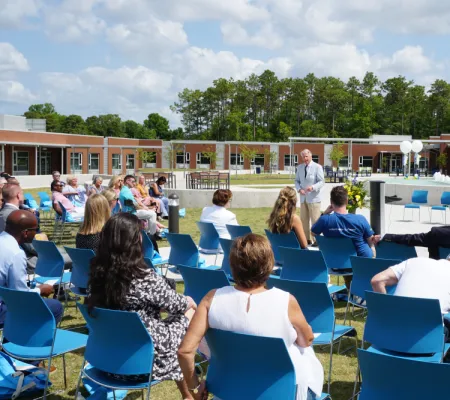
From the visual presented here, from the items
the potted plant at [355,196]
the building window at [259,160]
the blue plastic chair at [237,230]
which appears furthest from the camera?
the building window at [259,160]

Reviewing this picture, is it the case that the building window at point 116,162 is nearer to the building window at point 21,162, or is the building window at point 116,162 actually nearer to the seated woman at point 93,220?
the building window at point 21,162

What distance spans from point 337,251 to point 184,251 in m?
1.83

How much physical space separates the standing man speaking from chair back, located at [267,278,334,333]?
6.92m

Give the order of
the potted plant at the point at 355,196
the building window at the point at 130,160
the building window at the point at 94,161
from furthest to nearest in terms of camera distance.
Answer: the building window at the point at 130,160 → the building window at the point at 94,161 → the potted plant at the point at 355,196

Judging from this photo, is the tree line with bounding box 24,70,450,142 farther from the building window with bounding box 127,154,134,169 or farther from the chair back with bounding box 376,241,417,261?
the chair back with bounding box 376,241,417,261

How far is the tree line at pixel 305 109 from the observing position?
277 ft

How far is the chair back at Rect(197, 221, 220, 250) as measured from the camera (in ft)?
25.2

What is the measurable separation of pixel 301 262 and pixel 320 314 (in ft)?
5.17

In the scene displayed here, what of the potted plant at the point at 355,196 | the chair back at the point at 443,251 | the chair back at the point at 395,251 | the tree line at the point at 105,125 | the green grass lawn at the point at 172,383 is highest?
the tree line at the point at 105,125

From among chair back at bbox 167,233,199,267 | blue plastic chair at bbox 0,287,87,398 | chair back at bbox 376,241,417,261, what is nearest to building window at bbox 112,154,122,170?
chair back at bbox 167,233,199,267

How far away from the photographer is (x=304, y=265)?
18.4 feet

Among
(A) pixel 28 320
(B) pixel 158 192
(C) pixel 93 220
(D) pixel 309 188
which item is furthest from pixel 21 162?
(A) pixel 28 320

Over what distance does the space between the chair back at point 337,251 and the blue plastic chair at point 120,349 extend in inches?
139

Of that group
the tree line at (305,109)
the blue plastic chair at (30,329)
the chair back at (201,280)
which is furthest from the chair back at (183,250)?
the tree line at (305,109)
